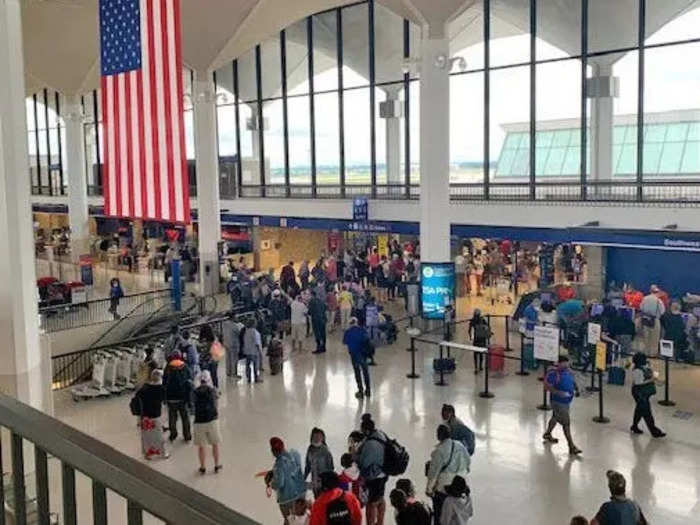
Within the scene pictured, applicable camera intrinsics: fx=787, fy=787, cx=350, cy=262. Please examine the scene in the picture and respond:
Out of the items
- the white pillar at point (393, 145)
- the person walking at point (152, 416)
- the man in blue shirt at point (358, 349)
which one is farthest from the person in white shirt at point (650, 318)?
the white pillar at point (393, 145)

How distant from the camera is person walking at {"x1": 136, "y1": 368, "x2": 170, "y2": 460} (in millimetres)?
10672

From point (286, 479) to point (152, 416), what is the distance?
11.3 feet

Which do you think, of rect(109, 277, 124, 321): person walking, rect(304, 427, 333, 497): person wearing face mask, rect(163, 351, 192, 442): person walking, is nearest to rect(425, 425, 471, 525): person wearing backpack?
rect(304, 427, 333, 497): person wearing face mask

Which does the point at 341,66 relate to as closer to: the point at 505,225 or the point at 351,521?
the point at 505,225

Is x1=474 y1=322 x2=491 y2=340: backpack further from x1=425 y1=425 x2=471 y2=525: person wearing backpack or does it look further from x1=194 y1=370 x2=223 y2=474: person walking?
x1=425 y1=425 x2=471 y2=525: person wearing backpack

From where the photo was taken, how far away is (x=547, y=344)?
13516 mm

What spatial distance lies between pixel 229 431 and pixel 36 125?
3918cm

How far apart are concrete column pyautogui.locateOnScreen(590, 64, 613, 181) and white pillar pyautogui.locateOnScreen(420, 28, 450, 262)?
186 inches

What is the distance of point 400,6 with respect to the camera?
20859 mm

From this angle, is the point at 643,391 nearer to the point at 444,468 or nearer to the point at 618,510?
the point at 444,468

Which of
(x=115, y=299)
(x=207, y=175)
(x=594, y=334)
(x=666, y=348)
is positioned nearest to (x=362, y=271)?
(x=207, y=175)

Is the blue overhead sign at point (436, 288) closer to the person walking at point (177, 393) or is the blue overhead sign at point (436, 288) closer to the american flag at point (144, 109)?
the person walking at point (177, 393)

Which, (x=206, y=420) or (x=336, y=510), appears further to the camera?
(x=206, y=420)

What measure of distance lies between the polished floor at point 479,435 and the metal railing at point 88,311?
4926 millimetres
